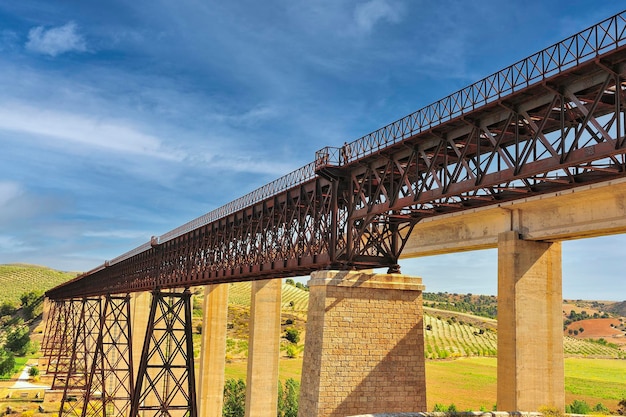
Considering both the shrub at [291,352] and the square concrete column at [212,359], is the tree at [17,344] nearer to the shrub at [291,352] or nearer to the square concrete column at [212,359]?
the shrub at [291,352]

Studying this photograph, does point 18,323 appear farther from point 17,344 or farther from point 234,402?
point 234,402

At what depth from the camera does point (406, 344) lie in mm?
19859

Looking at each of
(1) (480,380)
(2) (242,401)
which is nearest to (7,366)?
(2) (242,401)

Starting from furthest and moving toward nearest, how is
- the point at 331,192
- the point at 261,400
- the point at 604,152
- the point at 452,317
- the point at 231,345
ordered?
the point at 452,317
the point at 231,345
the point at 261,400
the point at 331,192
the point at 604,152

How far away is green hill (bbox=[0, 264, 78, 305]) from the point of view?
133m

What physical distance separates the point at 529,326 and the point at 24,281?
474 ft

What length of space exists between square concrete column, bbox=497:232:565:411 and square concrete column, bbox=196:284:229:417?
2231 centimetres

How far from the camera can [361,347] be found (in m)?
19.1

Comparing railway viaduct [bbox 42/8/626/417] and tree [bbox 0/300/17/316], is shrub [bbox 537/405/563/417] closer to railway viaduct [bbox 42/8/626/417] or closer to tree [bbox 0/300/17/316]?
railway viaduct [bbox 42/8/626/417]

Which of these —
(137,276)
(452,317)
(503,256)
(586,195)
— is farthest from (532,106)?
(452,317)

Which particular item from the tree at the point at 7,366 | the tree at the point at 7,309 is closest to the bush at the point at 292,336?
the tree at the point at 7,366

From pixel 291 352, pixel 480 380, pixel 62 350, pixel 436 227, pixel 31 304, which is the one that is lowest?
pixel 480 380

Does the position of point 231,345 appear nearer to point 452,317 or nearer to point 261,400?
point 261,400

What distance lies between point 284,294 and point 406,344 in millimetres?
125519
